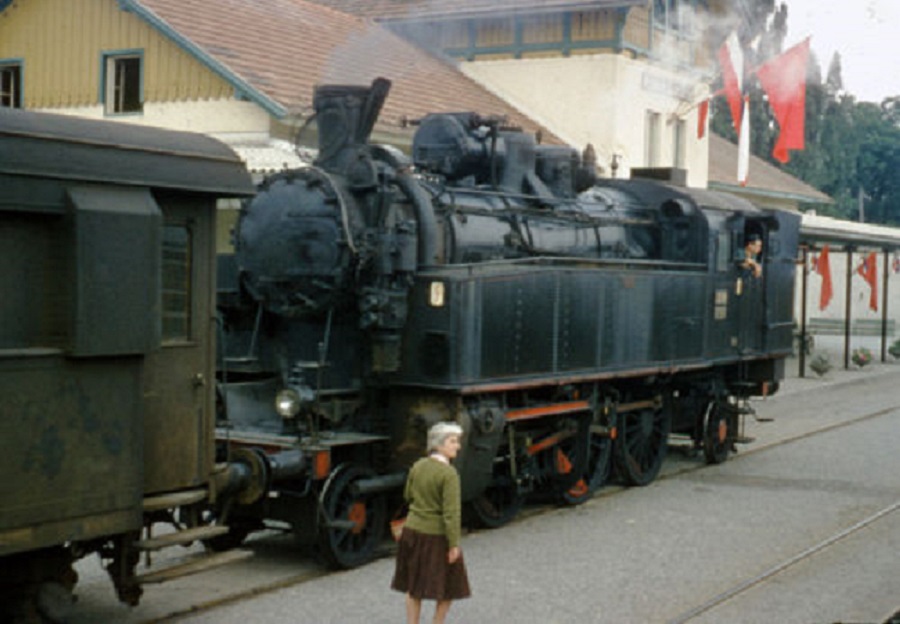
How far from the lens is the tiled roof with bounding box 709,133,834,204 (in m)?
30.2

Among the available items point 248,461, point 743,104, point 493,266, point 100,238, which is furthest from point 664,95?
point 100,238

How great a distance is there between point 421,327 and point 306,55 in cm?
1085

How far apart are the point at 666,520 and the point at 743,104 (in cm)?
1414

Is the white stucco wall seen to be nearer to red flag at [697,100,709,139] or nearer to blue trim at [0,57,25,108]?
red flag at [697,100,709,139]

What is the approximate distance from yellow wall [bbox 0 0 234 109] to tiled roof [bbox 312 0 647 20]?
23.7ft

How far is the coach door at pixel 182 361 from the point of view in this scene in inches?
279

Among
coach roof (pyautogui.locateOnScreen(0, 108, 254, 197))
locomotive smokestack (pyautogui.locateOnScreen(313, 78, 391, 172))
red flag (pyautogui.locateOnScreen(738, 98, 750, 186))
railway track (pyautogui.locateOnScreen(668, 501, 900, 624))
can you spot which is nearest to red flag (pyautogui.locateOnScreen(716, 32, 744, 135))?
red flag (pyautogui.locateOnScreen(738, 98, 750, 186))

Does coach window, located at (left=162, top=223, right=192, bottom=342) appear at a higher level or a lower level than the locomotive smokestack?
lower

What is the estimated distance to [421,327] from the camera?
992 centimetres

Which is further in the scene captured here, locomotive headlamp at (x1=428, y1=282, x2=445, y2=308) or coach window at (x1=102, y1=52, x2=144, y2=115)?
coach window at (x1=102, y1=52, x2=144, y2=115)

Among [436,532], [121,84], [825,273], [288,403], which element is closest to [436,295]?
[288,403]

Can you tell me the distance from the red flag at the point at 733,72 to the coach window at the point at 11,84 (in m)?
12.0

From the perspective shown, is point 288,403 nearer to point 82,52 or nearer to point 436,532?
point 436,532

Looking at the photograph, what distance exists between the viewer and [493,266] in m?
10.4
